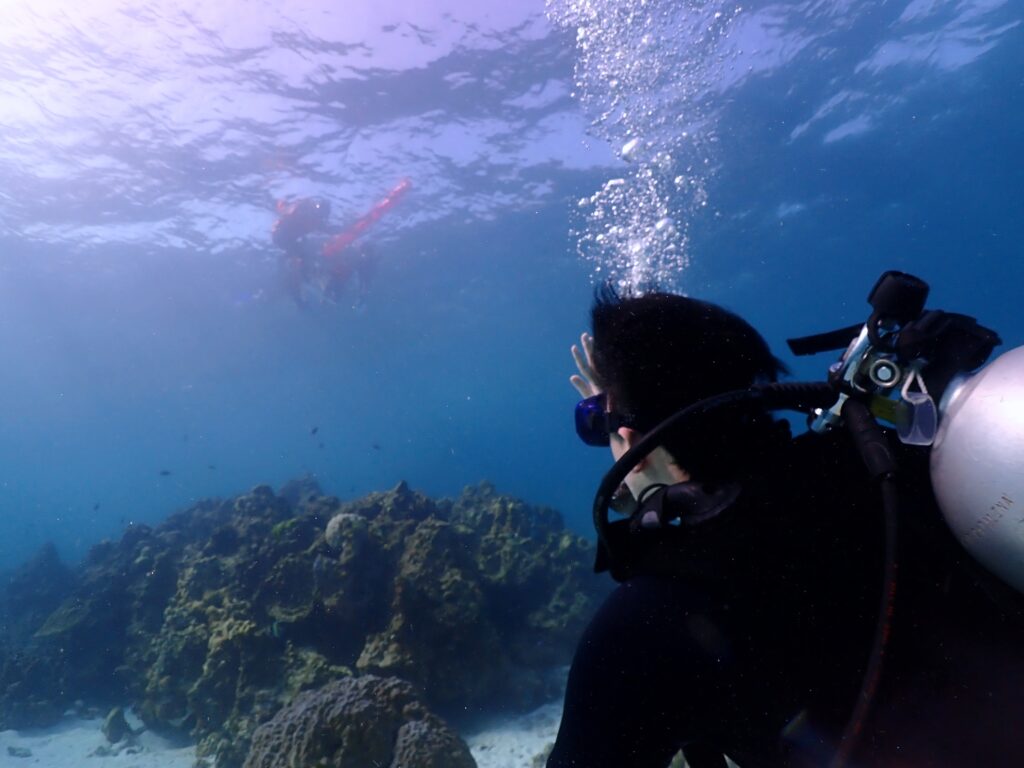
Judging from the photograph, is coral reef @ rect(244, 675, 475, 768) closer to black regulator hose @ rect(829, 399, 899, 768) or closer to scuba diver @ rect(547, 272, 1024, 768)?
scuba diver @ rect(547, 272, 1024, 768)

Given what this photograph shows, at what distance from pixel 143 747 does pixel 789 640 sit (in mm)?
12762

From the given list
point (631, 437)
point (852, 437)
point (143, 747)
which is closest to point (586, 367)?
point (631, 437)

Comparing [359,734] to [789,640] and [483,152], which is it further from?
[483,152]

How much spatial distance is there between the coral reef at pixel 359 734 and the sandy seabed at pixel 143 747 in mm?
2491

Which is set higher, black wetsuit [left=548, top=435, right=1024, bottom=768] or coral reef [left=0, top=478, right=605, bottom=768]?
coral reef [left=0, top=478, right=605, bottom=768]

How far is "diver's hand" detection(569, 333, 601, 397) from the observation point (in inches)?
85.9

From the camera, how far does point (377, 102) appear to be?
57.0ft

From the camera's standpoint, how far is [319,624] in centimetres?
892

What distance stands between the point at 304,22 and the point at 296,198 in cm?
913

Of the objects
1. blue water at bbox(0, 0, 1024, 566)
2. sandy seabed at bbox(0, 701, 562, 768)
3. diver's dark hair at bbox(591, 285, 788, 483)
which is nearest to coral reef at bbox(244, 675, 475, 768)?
sandy seabed at bbox(0, 701, 562, 768)

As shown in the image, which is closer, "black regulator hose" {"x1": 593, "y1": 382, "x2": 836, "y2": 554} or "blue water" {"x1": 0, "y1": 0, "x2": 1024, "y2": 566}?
"black regulator hose" {"x1": 593, "y1": 382, "x2": 836, "y2": 554}

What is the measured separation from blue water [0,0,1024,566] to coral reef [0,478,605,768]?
41.3 feet

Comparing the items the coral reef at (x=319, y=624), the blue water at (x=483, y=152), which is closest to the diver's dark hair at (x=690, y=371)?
the coral reef at (x=319, y=624)

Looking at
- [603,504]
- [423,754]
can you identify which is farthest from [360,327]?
[603,504]
